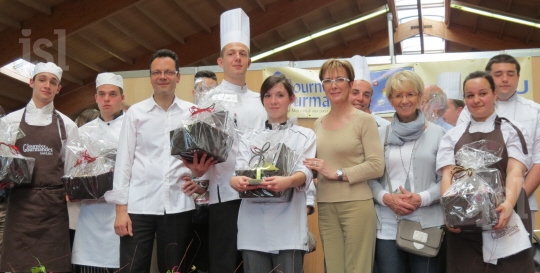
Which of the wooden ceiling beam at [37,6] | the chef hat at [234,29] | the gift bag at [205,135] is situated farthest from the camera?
the wooden ceiling beam at [37,6]

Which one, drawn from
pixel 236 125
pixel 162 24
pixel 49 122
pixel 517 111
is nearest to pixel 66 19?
pixel 162 24

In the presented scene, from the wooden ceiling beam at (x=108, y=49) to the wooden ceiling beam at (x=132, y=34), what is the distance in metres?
0.41

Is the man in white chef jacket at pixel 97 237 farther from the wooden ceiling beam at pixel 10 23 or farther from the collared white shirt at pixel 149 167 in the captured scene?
the wooden ceiling beam at pixel 10 23

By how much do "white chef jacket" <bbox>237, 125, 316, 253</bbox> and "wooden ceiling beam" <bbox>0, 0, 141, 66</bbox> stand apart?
5475 mm

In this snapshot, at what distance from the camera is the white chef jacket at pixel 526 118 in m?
2.93

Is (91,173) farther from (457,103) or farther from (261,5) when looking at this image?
(261,5)

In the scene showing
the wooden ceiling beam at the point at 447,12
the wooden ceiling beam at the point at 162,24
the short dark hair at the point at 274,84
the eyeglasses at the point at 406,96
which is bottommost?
the eyeglasses at the point at 406,96

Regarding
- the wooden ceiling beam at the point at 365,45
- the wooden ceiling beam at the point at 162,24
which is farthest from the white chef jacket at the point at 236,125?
the wooden ceiling beam at the point at 365,45

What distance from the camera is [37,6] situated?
7559mm

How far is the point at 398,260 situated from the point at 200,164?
1.11 m

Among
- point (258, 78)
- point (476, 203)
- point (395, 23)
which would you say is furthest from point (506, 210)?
point (395, 23)

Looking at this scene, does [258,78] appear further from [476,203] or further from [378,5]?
[378,5]

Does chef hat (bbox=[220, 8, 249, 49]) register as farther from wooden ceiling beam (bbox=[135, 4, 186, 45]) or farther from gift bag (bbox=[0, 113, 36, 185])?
wooden ceiling beam (bbox=[135, 4, 186, 45])

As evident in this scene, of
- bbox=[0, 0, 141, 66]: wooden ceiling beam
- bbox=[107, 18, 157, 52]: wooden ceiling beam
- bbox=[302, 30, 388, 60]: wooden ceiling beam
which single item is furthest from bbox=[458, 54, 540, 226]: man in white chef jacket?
bbox=[302, 30, 388, 60]: wooden ceiling beam
